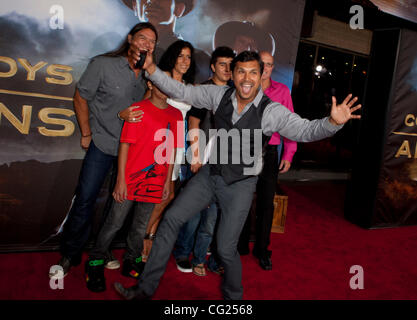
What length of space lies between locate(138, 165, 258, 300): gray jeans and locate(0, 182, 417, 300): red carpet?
398 mm

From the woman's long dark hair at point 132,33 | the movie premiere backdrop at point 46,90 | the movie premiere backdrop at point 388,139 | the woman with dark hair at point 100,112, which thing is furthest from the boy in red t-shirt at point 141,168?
the movie premiere backdrop at point 388,139

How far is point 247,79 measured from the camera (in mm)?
2348

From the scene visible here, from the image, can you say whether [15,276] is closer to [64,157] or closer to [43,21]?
[64,157]

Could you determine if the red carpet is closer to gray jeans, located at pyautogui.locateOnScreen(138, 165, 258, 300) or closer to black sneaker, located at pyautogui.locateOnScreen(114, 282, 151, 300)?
black sneaker, located at pyautogui.locateOnScreen(114, 282, 151, 300)

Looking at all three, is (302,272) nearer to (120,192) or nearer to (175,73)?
(120,192)

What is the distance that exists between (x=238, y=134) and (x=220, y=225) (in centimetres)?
66

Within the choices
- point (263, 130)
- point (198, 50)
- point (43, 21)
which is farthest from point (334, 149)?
point (43, 21)

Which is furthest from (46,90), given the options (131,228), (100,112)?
(131,228)

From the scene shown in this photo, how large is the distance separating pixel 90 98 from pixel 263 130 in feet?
4.49

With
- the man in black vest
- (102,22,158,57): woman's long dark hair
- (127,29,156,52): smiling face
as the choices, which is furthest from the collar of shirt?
(102,22,158,57): woman's long dark hair

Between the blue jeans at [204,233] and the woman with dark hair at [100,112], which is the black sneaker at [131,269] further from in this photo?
the blue jeans at [204,233]

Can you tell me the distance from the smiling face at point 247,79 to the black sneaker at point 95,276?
5.50 feet

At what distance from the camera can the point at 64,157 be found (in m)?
3.07

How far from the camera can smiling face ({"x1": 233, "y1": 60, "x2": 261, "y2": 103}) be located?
7.68 feet
